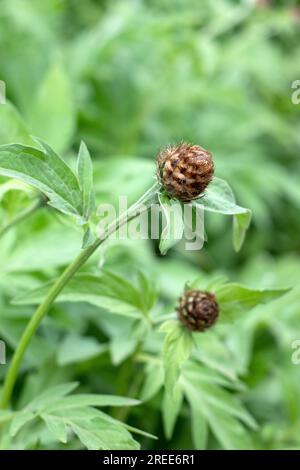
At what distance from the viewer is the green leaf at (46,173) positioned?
116 cm

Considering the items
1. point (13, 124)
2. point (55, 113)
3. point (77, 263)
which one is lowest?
point (77, 263)

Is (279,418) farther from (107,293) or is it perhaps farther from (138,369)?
(107,293)

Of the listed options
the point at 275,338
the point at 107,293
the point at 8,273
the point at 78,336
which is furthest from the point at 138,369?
the point at 275,338

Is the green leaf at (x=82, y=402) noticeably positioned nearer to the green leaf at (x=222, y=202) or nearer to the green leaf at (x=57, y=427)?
the green leaf at (x=57, y=427)

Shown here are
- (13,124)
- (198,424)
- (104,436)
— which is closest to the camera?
(104,436)

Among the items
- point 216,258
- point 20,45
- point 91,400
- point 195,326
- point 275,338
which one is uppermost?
point 20,45

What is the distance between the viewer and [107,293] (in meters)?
1.43

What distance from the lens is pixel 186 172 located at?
44.6 inches

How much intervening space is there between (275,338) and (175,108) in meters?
1.05

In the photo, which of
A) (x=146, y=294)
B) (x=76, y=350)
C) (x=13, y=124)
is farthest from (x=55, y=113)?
(x=146, y=294)

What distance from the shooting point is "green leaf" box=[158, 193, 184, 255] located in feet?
3.75

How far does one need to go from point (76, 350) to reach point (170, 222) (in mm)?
653

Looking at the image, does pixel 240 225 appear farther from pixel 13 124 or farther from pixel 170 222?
pixel 13 124

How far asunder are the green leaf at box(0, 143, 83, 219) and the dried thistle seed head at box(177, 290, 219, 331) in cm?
27
